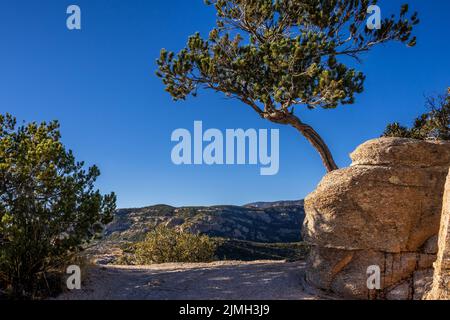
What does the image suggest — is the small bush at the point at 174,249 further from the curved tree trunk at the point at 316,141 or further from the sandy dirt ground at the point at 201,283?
the curved tree trunk at the point at 316,141

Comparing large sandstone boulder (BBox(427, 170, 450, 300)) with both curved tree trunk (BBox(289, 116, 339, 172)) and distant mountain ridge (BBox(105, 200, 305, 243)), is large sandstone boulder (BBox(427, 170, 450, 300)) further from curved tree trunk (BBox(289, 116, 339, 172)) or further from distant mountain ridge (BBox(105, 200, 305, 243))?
distant mountain ridge (BBox(105, 200, 305, 243))

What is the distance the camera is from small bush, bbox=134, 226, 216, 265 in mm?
21156

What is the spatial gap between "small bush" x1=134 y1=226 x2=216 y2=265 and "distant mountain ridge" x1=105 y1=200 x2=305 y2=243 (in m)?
42.0

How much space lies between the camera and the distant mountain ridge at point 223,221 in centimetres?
7044

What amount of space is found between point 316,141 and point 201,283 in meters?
7.37

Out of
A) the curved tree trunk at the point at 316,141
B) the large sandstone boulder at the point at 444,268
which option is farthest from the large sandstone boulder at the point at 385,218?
the large sandstone boulder at the point at 444,268

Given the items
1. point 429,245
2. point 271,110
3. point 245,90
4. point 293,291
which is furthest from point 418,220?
point 245,90

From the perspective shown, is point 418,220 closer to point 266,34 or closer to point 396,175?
point 396,175

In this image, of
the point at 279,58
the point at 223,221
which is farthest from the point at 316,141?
the point at 223,221

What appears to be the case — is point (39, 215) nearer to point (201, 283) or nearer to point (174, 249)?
point (201, 283)

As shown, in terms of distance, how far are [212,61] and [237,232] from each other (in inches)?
2417

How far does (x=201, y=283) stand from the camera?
42.2 feet

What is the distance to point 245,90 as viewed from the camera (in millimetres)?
16734

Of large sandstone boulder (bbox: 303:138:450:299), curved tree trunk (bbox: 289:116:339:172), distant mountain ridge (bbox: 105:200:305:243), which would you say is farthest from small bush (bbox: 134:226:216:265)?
distant mountain ridge (bbox: 105:200:305:243)
